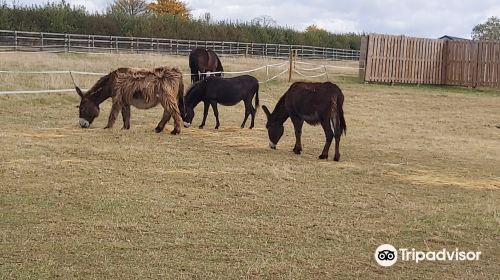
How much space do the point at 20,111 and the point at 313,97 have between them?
763 cm

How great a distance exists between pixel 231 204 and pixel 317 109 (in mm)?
3592

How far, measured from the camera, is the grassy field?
191 inches

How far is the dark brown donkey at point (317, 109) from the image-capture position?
9.62m

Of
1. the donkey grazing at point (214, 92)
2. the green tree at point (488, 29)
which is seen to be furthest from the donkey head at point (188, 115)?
the green tree at point (488, 29)

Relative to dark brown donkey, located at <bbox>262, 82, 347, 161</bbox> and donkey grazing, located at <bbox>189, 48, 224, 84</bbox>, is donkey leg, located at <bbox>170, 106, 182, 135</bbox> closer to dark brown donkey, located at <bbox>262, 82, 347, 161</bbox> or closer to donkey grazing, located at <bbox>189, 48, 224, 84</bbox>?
dark brown donkey, located at <bbox>262, 82, 347, 161</bbox>

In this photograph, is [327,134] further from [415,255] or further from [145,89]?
[415,255]

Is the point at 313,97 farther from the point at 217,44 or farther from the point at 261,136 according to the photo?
the point at 217,44

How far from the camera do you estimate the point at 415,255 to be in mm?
5184

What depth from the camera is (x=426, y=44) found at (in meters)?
29.1

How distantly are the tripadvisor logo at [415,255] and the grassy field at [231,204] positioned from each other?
0.08 m

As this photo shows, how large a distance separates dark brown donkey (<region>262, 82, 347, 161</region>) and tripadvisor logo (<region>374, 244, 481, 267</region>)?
4.43 metres

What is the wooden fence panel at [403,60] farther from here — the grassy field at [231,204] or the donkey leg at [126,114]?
the donkey leg at [126,114]

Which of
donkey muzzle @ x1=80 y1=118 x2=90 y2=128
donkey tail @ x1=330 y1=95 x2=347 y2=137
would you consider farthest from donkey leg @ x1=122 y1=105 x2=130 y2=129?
donkey tail @ x1=330 y1=95 x2=347 y2=137

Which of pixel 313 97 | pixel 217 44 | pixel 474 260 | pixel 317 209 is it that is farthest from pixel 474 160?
pixel 217 44
